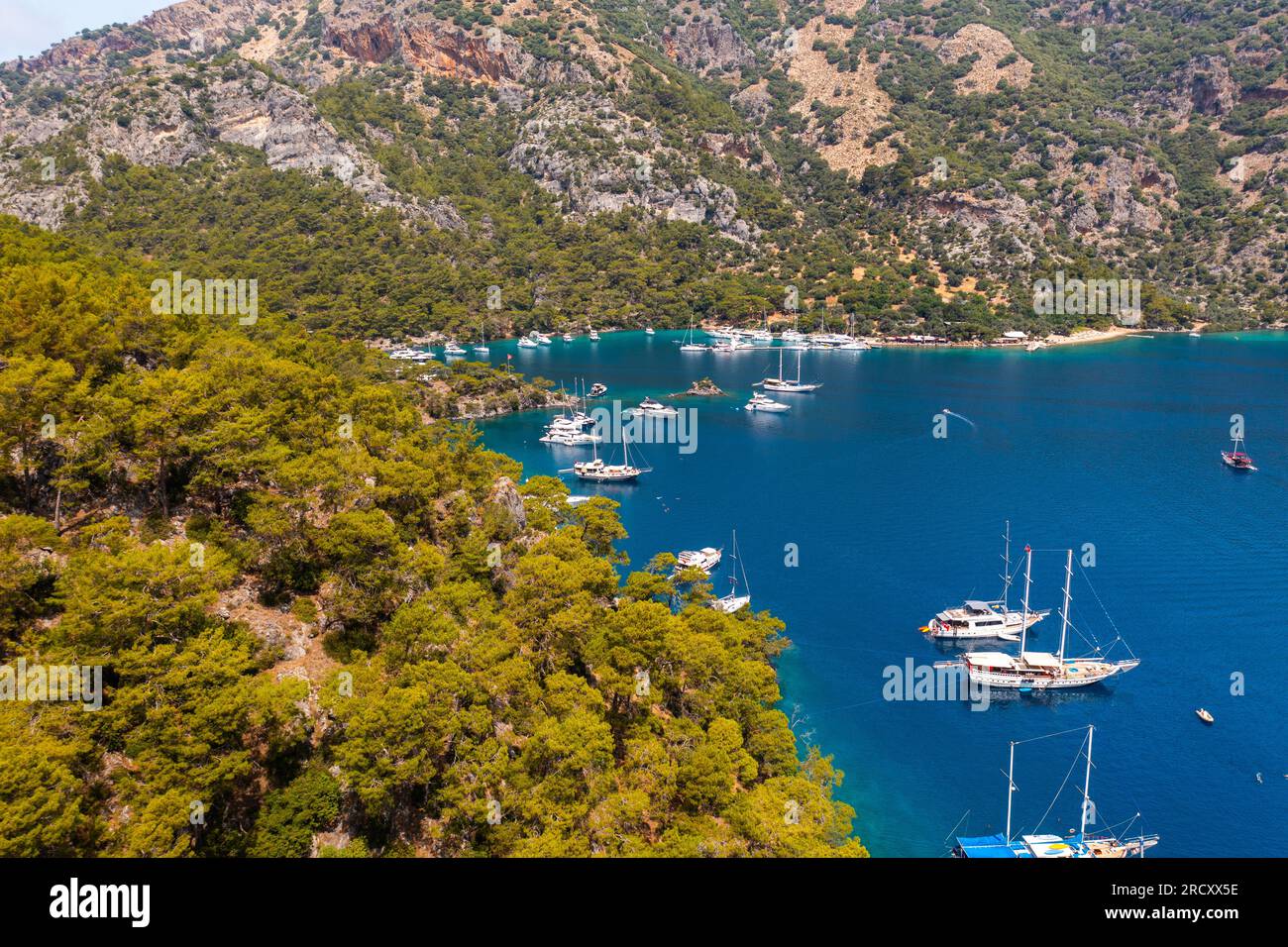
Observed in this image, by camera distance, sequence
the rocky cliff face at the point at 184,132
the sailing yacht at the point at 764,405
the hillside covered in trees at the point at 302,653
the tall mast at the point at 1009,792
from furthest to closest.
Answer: the rocky cliff face at the point at 184,132, the sailing yacht at the point at 764,405, the tall mast at the point at 1009,792, the hillside covered in trees at the point at 302,653

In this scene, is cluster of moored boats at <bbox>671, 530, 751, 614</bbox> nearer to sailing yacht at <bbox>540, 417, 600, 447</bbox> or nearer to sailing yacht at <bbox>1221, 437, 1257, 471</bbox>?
sailing yacht at <bbox>540, 417, 600, 447</bbox>

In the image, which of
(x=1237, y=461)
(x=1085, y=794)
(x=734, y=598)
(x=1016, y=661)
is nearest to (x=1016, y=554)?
(x=1016, y=661)

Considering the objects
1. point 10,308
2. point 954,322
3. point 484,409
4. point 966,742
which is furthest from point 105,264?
point 954,322

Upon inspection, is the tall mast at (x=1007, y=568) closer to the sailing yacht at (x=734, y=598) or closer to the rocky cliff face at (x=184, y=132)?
the sailing yacht at (x=734, y=598)

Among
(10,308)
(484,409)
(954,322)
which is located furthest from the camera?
(954,322)

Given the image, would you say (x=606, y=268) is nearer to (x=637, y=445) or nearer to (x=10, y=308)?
(x=637, y=445)

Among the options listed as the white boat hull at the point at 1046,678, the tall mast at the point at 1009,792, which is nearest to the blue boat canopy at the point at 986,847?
the tall mast at the point at 1009,792
